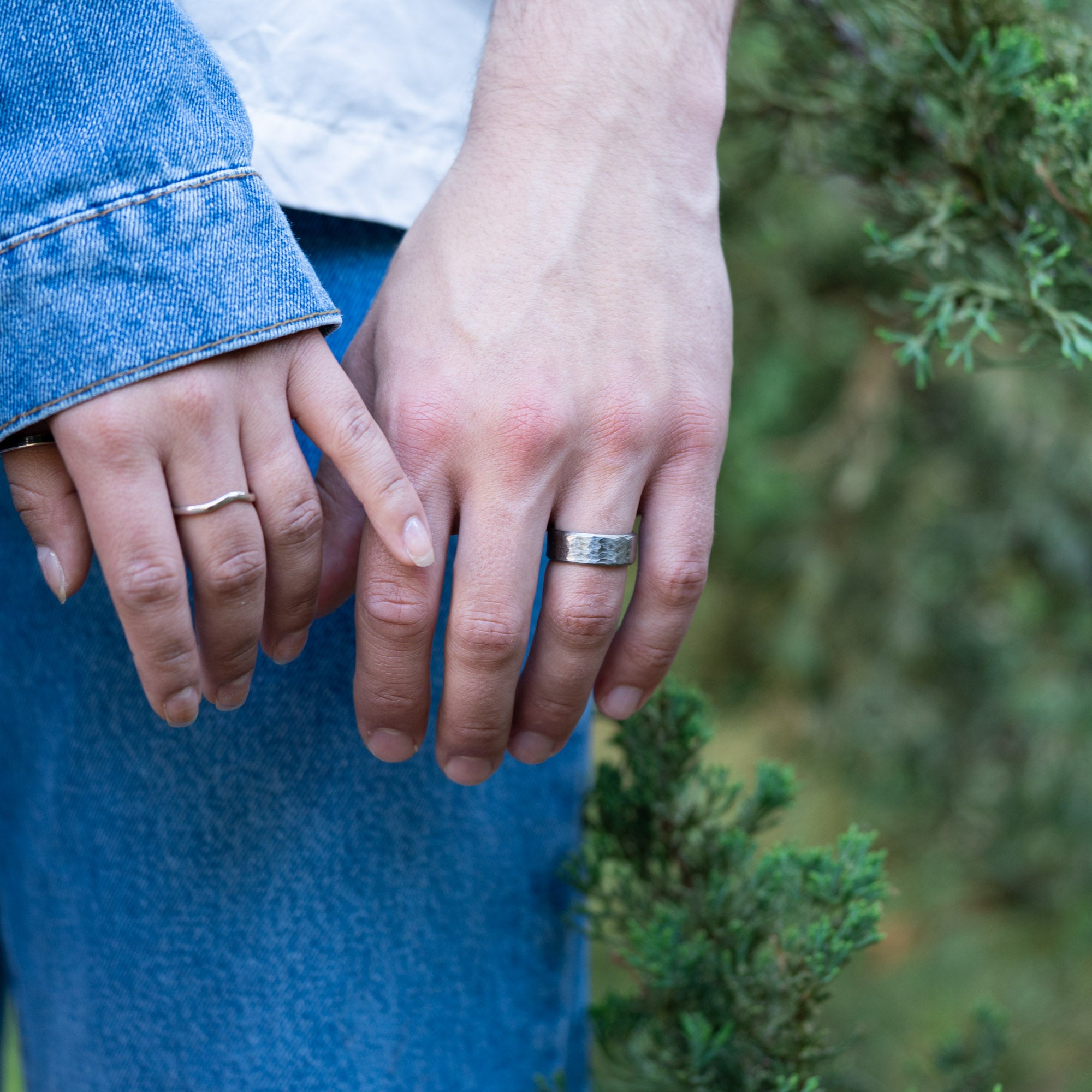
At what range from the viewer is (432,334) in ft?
2.10

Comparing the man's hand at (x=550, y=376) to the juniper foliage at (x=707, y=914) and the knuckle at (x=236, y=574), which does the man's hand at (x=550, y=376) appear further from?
the juniper foliage at (x=707, y=914)

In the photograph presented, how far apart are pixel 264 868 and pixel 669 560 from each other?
0.42m

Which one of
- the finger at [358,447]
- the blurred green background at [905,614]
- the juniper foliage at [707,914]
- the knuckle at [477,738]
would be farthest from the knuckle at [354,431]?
the blurred green background at [905,614]

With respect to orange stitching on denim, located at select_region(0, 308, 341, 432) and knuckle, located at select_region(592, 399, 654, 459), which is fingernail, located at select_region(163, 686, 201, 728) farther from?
knuckle, located at select_region(592, 399, 654, 459)

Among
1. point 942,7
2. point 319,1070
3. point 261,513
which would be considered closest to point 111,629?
point 261,513

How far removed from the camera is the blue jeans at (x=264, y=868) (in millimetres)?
803

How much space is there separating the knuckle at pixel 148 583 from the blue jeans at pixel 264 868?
23cm

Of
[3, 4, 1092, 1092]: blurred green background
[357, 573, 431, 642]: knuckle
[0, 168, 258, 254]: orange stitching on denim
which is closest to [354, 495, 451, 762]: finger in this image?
[357, 573, 431, 642]: knuckle

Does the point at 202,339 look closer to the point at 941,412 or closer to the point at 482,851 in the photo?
the point at 482,851

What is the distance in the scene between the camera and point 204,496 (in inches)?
22.4

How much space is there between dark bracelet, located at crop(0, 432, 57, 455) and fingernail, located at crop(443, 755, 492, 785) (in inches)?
13.4

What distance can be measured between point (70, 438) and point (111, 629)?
0.30 m

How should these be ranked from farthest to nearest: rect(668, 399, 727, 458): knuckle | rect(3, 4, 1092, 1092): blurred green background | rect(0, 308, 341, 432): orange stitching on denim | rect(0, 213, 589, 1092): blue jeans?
1. rect(3, 4, 1092, 1092): blurred green background
2. rect(0, 213, 589, 1092): blue jeans
3. rect(668, 399, 727, 458): knuckle
4. rect(0, 308, 341, 432): orange stitching on denim

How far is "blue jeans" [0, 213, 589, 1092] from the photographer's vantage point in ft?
2.63
